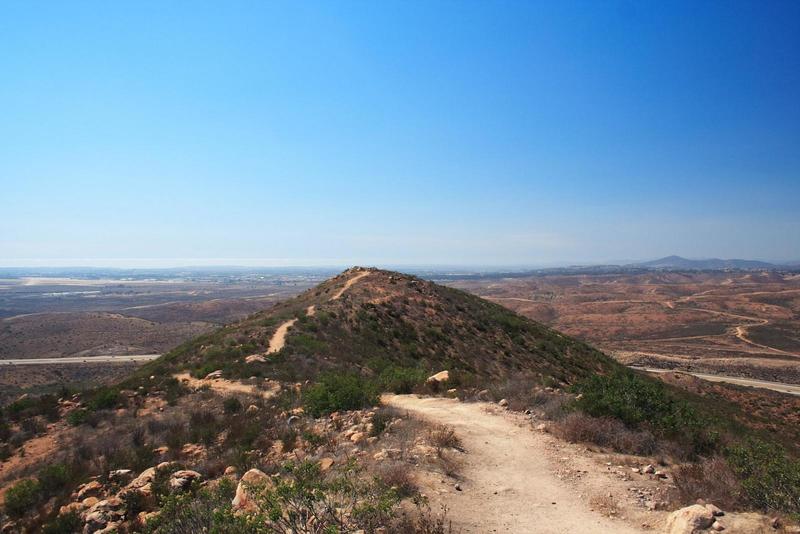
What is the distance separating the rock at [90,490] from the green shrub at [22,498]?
912 millimetres

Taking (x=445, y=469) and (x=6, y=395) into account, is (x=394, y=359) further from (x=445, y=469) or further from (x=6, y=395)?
(x=6, y=395)

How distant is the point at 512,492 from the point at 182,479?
6.64 metres

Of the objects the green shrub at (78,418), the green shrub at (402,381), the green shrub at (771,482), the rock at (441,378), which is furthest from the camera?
the rock at (441,378)

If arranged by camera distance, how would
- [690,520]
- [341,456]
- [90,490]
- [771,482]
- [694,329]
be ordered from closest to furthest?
[690,520] → [771,482] → [341,456] → [90,490] → [694,329]

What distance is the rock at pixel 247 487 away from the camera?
627cm

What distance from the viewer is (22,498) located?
27.7ft

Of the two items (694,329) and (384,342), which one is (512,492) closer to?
(384,342)

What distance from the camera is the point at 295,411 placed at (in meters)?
12.6

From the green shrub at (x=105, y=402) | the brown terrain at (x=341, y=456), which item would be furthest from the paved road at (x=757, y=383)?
the green shrub at (x=105, y=402)

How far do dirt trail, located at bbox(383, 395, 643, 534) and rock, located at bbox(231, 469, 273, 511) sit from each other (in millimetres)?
3162

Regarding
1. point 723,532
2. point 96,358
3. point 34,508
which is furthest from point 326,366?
point 96,358

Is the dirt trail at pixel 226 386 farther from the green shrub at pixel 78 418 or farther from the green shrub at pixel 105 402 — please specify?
the green shrub at pixel 78 418

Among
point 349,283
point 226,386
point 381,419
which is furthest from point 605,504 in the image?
point 349,283

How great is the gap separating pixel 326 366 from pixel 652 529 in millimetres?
16131
